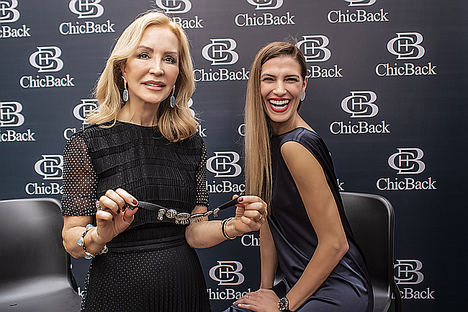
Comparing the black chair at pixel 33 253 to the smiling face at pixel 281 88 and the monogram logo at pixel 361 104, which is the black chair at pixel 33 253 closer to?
the smiling face at pixel 281 88

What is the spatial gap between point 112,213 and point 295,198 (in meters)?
0.72

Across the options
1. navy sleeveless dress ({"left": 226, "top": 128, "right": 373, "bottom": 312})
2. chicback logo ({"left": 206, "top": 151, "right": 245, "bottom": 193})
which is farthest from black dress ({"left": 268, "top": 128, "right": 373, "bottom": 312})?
chicback logo ({"left": 206, "top": 151, "right": 245, "bottom": 193})

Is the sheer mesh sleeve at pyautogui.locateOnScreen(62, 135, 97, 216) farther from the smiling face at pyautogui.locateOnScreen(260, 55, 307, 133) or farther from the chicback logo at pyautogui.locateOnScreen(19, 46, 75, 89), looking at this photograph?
the chicback logo at pyautogui.locateOnScreen(19, 46, 75, 89)

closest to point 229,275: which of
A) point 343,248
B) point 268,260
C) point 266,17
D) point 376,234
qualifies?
point 268,260

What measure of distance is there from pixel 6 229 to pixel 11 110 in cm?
87

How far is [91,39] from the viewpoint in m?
2.44

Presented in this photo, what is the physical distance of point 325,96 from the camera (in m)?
2.38

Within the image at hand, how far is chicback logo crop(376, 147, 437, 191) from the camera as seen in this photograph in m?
2.38

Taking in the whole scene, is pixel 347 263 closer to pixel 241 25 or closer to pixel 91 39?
pixel 241 25

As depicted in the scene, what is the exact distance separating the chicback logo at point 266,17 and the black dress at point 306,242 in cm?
105

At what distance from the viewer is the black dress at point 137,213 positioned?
1223mm

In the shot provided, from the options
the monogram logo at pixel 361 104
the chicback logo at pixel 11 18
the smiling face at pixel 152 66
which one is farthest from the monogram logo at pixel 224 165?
the chicback logo at pixel 11 18

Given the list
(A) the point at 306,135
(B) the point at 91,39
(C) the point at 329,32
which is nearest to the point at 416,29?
(C) the point at 329,32

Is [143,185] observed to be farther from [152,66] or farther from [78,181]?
[152,66]
